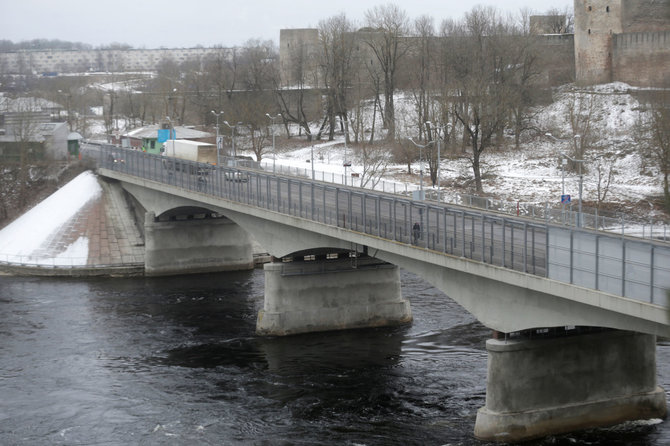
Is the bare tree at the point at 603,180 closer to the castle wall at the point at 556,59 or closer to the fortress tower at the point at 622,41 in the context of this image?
the fortress tower at the point at 622,41

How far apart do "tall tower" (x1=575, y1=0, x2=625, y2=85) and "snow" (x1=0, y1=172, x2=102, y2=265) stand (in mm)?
52996

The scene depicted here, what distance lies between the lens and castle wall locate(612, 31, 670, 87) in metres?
101

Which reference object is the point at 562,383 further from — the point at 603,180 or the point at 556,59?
the point at 556,59

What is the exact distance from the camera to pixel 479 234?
34969 millimetres

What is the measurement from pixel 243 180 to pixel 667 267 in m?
30.1

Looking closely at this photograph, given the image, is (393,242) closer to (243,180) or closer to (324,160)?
(243,180)

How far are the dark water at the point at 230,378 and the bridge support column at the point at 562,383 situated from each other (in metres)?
0.63

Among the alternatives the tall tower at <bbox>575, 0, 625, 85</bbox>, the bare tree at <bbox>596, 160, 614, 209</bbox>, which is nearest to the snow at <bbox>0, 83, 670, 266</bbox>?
the bare tree at <bbox>596, 160, 614, 209</bbox>

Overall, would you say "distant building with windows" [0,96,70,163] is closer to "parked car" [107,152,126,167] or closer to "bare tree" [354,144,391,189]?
"parked car" [107,152,126,167]

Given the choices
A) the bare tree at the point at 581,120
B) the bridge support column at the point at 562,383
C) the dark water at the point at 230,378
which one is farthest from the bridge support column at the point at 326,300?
the bare tree at the point at 581,120

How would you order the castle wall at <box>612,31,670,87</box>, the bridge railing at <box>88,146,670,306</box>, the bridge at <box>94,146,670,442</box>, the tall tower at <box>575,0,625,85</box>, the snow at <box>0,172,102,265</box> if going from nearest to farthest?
the bridge railing at <box>88,146,670,306</box>
the bridge at <box>94,146,670,442</box>
the snow at <box>0,172,102,265</box>
the castle wall at <box>612,31,670,87</box>
the tall tower at <box>575,0,625,85</box>

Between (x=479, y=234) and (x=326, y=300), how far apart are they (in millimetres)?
15057

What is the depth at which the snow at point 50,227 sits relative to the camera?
224 feet

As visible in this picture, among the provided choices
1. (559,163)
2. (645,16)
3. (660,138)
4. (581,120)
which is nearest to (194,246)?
(660,138)
